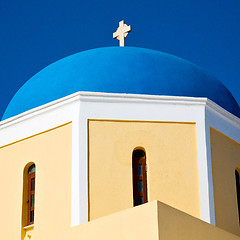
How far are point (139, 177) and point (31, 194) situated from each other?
160 cm

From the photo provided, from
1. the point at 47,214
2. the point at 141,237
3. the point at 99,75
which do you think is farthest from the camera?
the point at 99,75

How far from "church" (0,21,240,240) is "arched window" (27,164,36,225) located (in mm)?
17

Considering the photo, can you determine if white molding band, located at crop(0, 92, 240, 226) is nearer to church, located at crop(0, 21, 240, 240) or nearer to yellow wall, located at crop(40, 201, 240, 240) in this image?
church, located at crop(0, 21, 240, 240)

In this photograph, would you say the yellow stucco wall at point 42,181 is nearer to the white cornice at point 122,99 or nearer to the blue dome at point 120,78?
the white cornice at point 122,99

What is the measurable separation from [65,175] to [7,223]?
4.04ft

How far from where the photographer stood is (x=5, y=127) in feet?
35.3

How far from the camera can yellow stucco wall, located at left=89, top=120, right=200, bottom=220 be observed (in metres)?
9.67

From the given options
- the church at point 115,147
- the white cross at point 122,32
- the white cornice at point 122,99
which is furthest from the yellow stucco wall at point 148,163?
Result: the white cross at point 122,32

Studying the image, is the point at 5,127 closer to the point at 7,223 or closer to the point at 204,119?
the point at 7,223

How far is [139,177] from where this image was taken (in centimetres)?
989

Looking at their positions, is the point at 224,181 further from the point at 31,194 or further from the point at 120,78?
the point at 31,194

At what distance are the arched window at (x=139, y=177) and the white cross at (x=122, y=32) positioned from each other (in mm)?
2628

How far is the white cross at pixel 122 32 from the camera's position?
12.0 metres

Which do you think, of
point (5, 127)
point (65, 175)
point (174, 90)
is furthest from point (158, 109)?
point (5, 127)
